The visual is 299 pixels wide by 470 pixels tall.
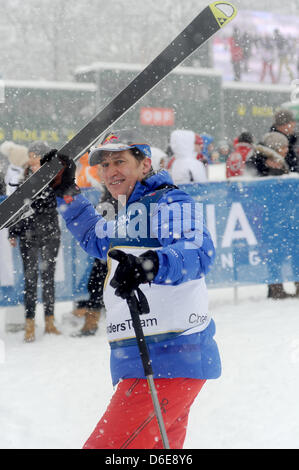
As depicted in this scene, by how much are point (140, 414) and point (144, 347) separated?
10.3 inches

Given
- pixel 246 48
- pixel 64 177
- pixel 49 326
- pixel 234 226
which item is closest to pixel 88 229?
pixel 64 177

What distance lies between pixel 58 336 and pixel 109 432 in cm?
391

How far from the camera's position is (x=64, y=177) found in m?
2.59

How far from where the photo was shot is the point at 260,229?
6.80 meters

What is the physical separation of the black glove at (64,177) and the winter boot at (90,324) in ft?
11.8

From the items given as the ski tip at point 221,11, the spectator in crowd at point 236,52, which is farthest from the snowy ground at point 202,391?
the spectator in crowd at point 236,52

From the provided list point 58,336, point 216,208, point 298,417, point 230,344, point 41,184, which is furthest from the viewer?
point 216,208

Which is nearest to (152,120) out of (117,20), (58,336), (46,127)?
(46,127)

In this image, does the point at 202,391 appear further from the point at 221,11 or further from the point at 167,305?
the point at 221,11

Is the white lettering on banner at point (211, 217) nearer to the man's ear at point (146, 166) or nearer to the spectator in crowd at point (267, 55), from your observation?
the man's ear at point (146, 166)

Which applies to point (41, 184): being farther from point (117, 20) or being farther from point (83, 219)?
A: point (117, 20)

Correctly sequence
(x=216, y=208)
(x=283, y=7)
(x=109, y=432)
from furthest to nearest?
(x=283, y=7) → (x=216, y=208) → (x=109, y=432)

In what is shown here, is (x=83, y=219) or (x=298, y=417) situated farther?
(x=298, y=417)

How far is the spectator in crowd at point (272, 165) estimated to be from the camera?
272 inches
